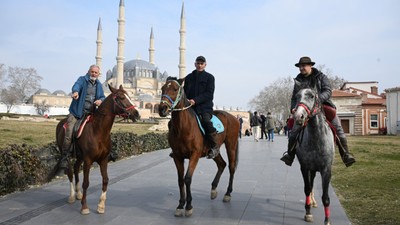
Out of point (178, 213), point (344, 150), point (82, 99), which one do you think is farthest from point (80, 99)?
point (344, 150)

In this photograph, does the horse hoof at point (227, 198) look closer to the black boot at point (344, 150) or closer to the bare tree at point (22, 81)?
the black boot at point (344, 150)

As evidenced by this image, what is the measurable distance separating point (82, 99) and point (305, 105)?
3688 millimetres

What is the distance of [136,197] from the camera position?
6719 millimetres

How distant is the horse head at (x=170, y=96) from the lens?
5117 mm

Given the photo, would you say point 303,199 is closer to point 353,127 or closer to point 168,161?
point 168,161

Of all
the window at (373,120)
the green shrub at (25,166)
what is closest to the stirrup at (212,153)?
the green shrub at (25,166)

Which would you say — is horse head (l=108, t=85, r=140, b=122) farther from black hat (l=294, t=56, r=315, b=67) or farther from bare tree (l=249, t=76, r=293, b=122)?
bare tree (l=249, t=76, r=293, b=122)

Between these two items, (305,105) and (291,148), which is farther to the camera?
(291,148)

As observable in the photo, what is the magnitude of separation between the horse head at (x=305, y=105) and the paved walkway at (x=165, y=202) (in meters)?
1.57

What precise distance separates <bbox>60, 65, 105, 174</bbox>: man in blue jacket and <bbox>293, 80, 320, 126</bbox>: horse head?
319cm

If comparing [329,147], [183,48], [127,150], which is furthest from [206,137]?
[183,48]

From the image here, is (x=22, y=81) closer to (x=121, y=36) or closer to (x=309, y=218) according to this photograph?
(x=121, y=36)

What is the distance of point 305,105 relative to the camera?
4.54 meters

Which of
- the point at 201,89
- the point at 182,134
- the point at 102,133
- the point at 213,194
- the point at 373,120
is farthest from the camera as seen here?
the point at 373,120
